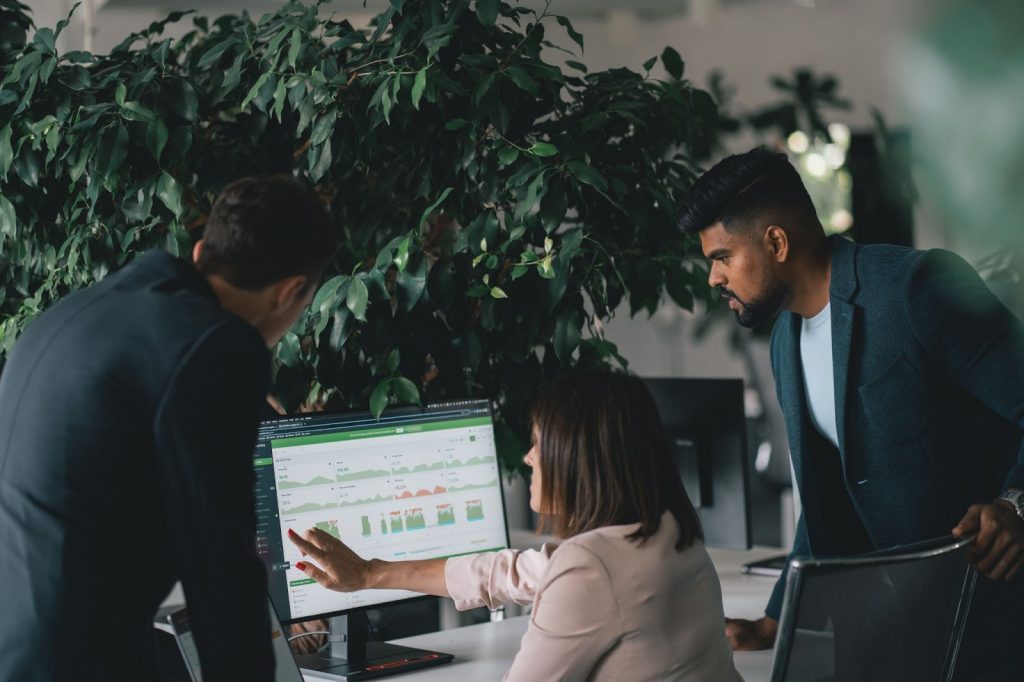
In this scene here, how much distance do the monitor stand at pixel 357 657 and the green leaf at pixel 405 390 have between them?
0.39 metres

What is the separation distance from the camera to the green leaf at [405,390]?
2008 mm

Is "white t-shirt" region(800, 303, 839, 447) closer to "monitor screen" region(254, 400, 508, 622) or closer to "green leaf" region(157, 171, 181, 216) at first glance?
"monitor screen" region(254, 400, 508, 622)

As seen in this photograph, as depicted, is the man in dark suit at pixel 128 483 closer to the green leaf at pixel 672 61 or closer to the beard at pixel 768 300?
the beard at pixel 768 300

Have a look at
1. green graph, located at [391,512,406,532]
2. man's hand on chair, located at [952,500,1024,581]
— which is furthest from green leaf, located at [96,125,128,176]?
man's hand on chair, located at [952,500,1024,581]

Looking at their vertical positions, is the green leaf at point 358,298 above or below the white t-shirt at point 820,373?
above

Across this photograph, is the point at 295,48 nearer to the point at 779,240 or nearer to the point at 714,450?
the point at 779,240

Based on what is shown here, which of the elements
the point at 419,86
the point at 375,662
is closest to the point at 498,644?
the point at 375,662

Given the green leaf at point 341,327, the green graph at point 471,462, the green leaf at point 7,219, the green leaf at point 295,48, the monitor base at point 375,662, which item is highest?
the green leaf at point 295,48

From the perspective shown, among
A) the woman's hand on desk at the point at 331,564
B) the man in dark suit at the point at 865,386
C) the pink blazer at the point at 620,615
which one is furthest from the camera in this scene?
the woman's hand on desk at the point at 331,564

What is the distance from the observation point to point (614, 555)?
4.71 feet

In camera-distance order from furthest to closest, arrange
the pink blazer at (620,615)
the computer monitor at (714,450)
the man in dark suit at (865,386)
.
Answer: the computer monitor at (714,450) < the man in dark suit at (865,386) < the pink blazer at (620,615)

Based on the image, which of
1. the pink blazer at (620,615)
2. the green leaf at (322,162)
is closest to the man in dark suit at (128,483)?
the pink blazer at (620,615)

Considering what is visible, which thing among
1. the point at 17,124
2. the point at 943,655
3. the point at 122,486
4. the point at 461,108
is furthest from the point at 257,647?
the point at 17,124

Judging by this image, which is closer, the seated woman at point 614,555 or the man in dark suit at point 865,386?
the seated woman at point 614,555
